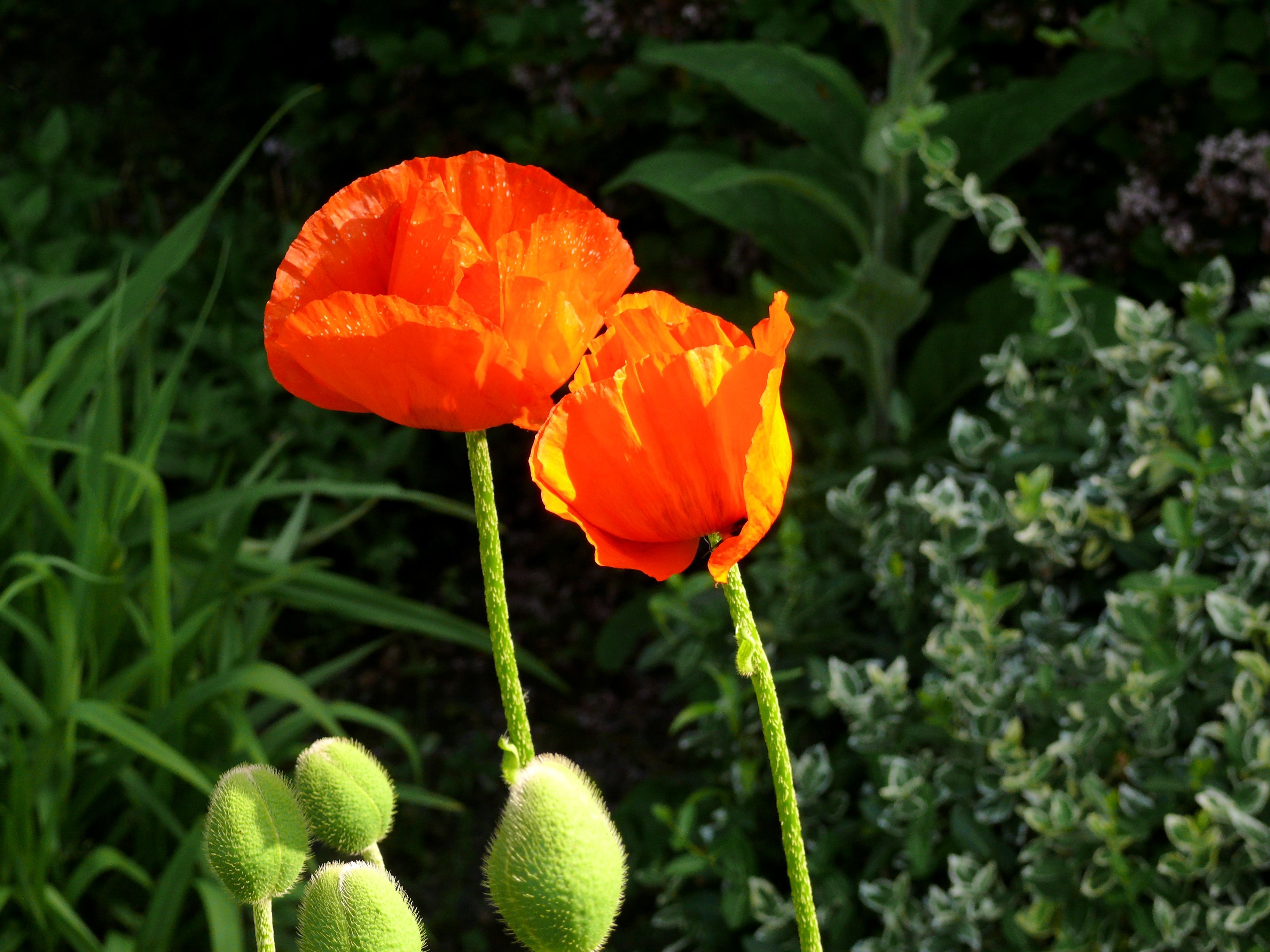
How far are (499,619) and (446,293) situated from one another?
0.38ft

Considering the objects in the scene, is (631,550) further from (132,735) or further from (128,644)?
(128,644)

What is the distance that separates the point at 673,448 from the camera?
43 centimetres

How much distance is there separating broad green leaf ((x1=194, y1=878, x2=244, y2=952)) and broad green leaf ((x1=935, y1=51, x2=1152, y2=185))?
5.09 feet

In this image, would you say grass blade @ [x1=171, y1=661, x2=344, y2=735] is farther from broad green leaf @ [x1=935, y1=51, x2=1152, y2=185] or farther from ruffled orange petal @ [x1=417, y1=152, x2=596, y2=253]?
ruffled orange petal @ [x1=417, y1=152, x2=596, y2=253]

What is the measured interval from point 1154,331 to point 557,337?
4.60 feet

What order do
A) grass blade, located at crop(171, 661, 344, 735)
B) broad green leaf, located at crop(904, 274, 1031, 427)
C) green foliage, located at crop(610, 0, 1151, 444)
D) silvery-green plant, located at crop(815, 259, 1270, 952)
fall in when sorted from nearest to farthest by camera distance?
silvery-green plant, located at crop(815, 259, 1270, 952)
grass blade, located at crop(171, 661, 344, 735)
green foliage, located at crop(610, 0, 1151, 444)
broad green leaf, located at crop(904, 274, 1031, 427)

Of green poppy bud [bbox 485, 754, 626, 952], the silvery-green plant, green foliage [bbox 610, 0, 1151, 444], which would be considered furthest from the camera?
green foliage [bbox 610, 0, 1151, 444]

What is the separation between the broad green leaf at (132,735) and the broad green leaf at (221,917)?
15 cm

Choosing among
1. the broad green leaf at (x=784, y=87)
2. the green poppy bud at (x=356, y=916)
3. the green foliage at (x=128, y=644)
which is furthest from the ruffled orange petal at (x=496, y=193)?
the broad green leaf at (x=784, y=87)

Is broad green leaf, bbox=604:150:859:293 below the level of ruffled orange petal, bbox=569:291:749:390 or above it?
below

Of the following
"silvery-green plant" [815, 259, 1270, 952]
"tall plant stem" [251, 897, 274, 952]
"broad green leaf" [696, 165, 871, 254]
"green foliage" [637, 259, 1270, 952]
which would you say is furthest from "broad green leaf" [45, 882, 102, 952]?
"tall plant stem" [251, 897, 274, 952]

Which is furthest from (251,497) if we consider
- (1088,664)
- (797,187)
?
(1088,664)

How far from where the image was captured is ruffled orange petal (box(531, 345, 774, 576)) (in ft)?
1.36

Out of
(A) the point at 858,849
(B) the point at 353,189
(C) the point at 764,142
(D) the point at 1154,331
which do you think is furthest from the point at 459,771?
(B) the point at 353,189
